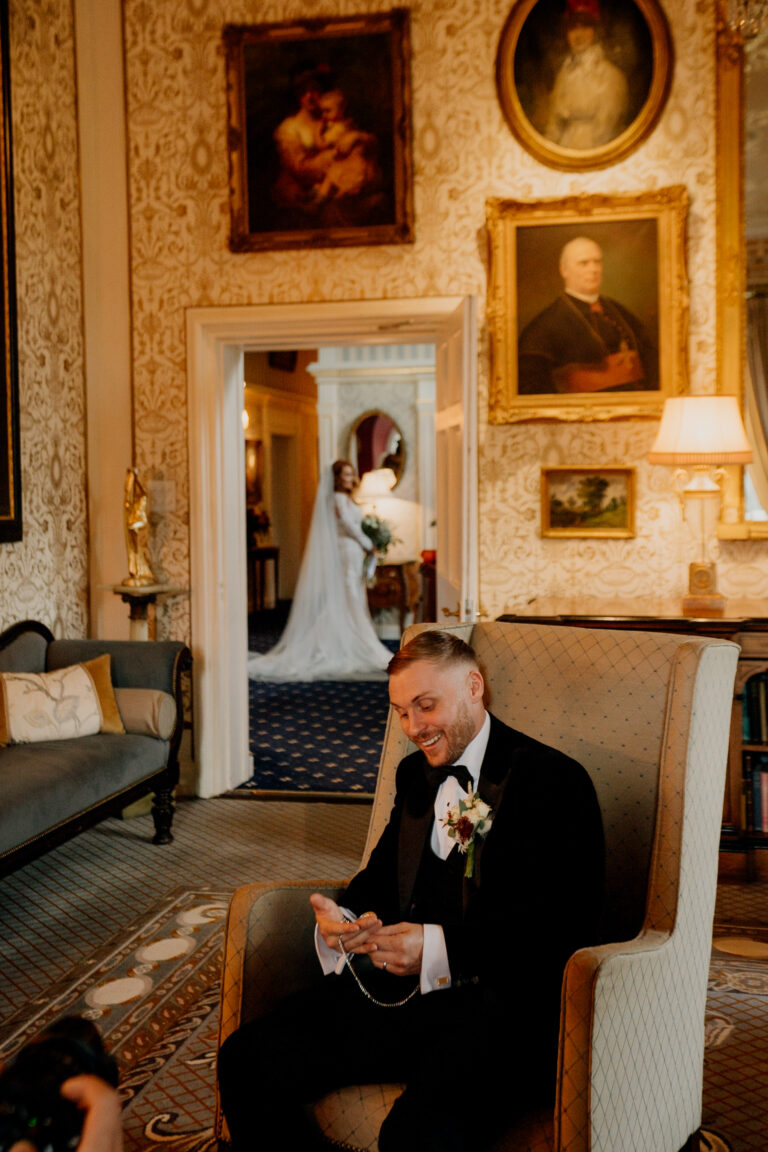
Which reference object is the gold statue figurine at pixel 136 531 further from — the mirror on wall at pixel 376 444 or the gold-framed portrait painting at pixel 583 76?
the mirror on wall at pixel 376 444

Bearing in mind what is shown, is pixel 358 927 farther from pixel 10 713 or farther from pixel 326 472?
pixel 326 472

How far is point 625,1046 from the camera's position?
1.71 meters

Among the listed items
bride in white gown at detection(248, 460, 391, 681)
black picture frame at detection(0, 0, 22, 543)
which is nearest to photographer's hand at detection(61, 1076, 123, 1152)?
black picture frame at detection(0, 0, 22, 543)

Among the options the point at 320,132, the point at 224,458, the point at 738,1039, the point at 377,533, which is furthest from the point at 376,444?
the point at 738,1039

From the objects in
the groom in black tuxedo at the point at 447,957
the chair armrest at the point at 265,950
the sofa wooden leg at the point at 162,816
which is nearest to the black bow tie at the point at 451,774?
the groom in black tuxedo at the point at 447,957

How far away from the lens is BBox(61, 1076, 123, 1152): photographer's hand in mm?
1183

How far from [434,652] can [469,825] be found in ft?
1.13

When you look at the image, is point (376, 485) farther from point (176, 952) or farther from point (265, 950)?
point (265, 950)

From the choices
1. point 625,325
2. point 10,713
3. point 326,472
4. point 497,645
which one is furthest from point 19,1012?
point 326,472

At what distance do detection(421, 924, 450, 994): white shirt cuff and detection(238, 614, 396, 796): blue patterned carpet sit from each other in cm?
363

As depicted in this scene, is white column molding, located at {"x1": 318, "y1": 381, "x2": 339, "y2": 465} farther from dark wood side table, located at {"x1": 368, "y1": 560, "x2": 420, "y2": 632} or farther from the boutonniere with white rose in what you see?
the boutonniere with white rose

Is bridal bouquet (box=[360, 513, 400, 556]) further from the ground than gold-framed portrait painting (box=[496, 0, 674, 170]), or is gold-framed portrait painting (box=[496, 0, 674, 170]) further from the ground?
gold-framed portrait painting (box=[496, 0, 674, 170])

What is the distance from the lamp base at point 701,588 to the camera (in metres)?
4.41

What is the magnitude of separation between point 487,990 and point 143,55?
5.16m
